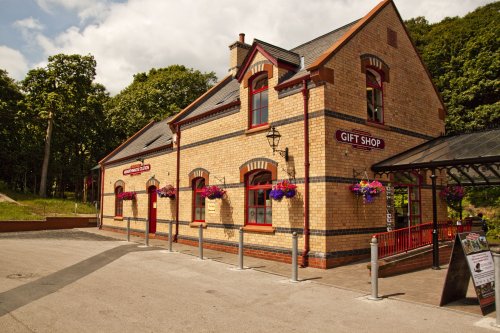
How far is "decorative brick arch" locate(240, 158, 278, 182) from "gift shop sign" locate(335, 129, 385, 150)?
87.3 inches

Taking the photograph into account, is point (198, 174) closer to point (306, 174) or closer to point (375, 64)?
point (306, 174)

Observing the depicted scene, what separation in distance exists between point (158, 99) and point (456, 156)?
1309 inches

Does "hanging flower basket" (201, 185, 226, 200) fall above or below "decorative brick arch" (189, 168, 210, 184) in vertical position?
below

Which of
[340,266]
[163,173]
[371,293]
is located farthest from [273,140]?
[163,173]

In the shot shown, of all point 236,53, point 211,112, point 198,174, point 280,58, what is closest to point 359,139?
point 280,58

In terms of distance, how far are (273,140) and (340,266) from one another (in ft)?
13.6

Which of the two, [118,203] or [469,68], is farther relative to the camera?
[469,68]

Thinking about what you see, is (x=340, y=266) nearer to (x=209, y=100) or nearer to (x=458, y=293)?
(x=458, y=293)

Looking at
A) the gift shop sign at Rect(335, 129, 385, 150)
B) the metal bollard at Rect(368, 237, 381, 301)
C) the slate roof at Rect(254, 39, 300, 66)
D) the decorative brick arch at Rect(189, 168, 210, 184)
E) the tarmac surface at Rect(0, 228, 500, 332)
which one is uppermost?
the slate roof at Rect(254, 39, 300, 66)

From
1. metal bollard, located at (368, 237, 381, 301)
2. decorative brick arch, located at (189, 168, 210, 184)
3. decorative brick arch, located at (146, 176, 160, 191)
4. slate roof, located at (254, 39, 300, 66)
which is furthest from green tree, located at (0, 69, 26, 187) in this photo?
metal bollard, located at (368, 237, 381, 301)

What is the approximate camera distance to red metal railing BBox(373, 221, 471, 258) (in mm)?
9773

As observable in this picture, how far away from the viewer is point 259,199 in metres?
12.9

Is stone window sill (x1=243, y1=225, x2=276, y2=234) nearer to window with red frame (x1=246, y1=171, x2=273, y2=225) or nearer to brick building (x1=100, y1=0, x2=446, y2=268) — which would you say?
brick building (x1=100, y1=0, x2=446, y2=268)

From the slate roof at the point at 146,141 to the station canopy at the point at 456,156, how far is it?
1168 centimetres
